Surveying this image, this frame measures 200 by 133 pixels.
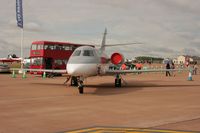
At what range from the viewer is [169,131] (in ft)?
23.6

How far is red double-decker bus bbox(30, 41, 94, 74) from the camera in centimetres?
3394

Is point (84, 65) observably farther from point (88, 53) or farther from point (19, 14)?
point (19, 14)

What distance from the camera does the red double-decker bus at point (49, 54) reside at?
1336 inches

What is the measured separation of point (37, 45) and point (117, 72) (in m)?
16.1

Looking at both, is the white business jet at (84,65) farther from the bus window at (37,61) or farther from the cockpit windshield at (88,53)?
the bus window at (37,61)

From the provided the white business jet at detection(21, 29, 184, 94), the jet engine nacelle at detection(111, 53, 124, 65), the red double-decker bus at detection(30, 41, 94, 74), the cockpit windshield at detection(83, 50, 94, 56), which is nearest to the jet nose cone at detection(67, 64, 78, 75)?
the white business jet at detection(21, 29, 184, 94)

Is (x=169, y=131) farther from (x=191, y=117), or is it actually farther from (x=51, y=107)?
(x=51, y=107)

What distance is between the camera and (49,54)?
34.4 meters

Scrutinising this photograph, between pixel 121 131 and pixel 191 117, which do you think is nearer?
pixel 121 131

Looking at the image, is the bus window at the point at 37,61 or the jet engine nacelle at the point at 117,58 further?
the bus window at the point at 37,61

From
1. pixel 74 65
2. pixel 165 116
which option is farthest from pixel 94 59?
pixel 165 116

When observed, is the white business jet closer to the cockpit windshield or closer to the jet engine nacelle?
the cockpit windshield

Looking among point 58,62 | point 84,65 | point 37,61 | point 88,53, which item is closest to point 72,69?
point 84,65

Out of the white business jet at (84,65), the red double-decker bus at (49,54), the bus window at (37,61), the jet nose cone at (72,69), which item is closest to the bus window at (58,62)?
the red double-decker bus at (49,54)
